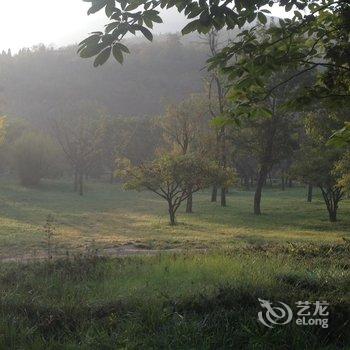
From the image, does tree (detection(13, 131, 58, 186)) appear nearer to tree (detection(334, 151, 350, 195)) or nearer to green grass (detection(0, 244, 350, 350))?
tree (detection(334, 151, 350, 195))

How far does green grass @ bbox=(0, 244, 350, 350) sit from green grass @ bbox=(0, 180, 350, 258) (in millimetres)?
4948

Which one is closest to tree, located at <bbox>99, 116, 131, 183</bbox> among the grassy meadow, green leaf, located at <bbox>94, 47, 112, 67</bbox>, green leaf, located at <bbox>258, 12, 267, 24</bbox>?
the grassy meadow

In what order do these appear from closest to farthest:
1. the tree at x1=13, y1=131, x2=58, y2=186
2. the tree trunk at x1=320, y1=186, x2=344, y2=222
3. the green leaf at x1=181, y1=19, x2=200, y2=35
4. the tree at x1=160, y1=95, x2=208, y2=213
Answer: the green leaf at x1=181, y1=19, x2=200, y2=35
the tree trunk at x1=320, y1=186, x2=344, y2=222
the tree at x1=160, y1=95, x2=208, y2=213
the tree at x1=13, y1=131, x2=58, y2=186

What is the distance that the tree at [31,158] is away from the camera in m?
51.5

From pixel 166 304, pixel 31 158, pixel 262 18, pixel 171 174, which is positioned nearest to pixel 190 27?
pixel 262 18

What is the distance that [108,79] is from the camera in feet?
418

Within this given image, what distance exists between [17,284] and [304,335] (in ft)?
13.5

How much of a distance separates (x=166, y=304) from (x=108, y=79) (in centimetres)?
12623

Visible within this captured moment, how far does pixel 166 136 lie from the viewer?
39594 millimetres

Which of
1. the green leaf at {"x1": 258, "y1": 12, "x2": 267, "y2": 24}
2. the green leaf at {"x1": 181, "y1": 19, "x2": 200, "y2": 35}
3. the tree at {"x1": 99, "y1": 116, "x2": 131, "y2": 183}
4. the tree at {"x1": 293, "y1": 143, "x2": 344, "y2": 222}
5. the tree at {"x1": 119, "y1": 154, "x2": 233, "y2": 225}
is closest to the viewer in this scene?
the green leaf at {"x1": 181, "y1": 19, "x2": 200, "y2": 35}

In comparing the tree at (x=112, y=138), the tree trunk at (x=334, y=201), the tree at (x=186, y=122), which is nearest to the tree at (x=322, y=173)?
the tree trunk at (x=334, y=201)

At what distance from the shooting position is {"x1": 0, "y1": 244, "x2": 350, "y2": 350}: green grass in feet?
15.4

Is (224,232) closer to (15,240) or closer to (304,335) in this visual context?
(15,240)

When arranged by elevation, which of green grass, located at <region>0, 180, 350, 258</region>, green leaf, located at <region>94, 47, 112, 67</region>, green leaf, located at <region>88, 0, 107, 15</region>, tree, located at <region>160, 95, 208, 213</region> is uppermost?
tree, located at <region>160, 95, 208, 213</region>
